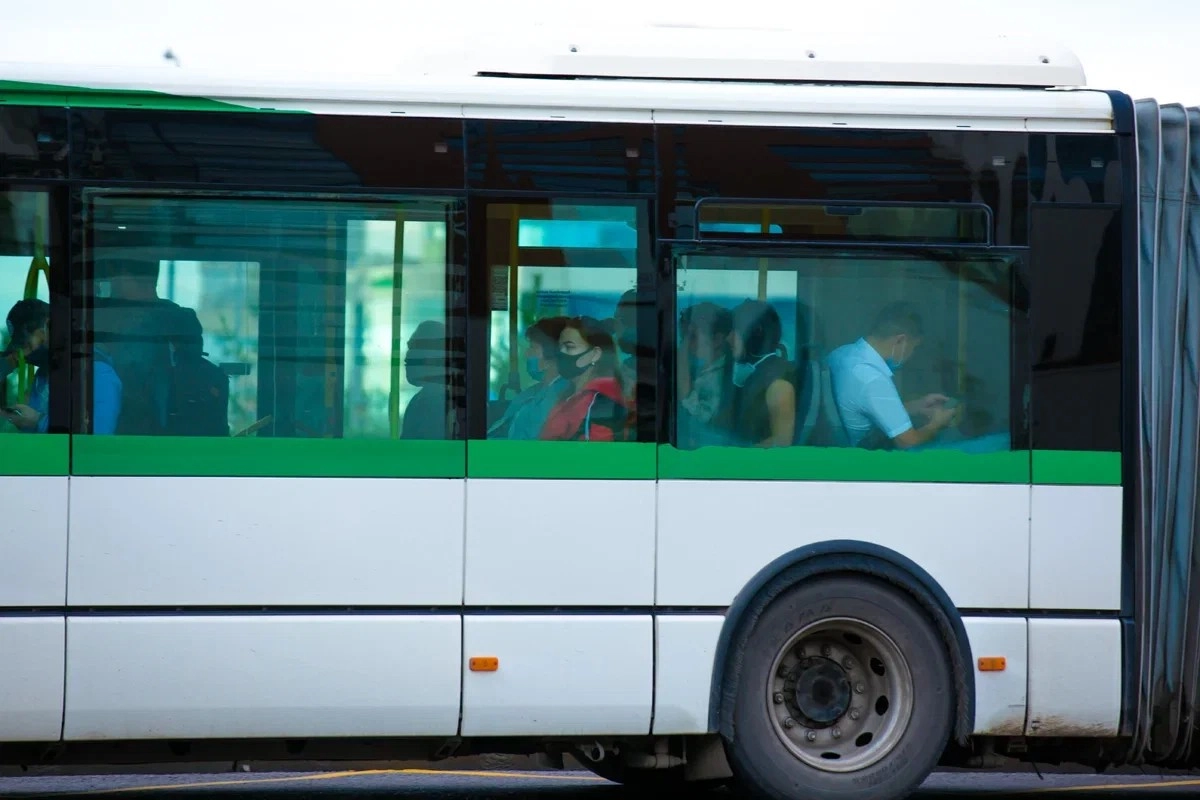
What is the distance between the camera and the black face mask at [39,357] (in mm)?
6250

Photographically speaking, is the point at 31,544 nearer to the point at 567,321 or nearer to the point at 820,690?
A: the point at 567,321

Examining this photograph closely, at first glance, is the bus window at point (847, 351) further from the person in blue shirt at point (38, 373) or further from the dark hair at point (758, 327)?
the person in blue shirt at point (38, 373)

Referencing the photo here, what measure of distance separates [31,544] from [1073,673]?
177 inches

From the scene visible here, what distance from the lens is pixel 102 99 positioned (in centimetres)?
634

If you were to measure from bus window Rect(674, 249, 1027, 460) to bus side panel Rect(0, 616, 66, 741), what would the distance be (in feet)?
9.05

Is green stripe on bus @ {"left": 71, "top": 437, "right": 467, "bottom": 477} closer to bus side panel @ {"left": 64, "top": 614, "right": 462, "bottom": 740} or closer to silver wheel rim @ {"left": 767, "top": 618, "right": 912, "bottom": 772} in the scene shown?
bus side panel @ {"left": 64, "top": 614, "right": 462, "bottom": 740}

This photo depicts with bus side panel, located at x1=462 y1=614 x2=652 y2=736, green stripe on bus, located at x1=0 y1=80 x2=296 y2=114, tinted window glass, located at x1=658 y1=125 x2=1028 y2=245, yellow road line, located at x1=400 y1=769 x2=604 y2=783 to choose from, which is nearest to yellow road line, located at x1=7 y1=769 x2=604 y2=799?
yellow road line, located at x1=400 y1=769 x2=604 y2=783

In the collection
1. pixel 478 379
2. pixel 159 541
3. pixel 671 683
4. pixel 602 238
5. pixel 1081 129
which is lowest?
pixel 671 683

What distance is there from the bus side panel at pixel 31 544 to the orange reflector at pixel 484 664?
1.71 metres

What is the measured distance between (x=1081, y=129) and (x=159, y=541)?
4423mm

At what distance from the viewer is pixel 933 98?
6711 mm

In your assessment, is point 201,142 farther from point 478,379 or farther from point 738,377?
point 738,377

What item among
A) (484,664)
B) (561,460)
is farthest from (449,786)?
(561,460)

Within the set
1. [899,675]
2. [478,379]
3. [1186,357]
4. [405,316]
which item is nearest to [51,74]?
[405,316]
